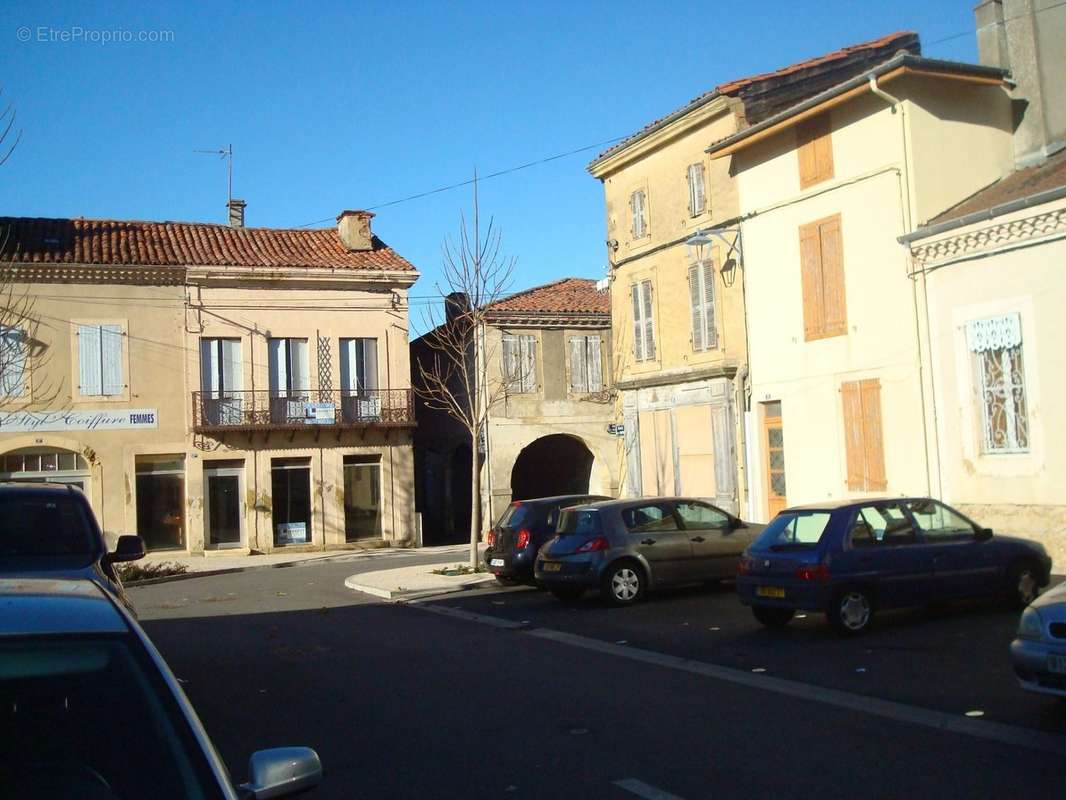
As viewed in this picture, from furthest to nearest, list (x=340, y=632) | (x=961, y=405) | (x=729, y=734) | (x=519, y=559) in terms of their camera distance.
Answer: (x=519, y=559) → (x=961, y=405) → (x=340, y=632) → (x=729, y=734)

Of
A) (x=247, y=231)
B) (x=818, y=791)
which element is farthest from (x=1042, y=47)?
(x=247, y=231)

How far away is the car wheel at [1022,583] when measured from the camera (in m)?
12.9

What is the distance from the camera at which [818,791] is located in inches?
252

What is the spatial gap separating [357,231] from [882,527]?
2719 centimetres

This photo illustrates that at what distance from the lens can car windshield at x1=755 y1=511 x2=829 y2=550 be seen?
483 inches

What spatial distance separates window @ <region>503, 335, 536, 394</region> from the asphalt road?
1928 cm

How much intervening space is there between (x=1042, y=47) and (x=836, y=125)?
3678 millimetres

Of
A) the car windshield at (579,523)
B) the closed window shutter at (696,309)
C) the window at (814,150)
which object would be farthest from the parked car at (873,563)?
the closed window shutter at (696,309)

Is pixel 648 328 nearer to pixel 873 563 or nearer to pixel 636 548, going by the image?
pixel 636 548

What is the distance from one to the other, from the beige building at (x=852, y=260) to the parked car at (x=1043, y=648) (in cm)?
1032

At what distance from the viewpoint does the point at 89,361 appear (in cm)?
3148

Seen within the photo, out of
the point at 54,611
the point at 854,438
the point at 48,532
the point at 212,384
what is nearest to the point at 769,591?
the point at 48,532

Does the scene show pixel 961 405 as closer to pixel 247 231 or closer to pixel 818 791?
pixel 818 791

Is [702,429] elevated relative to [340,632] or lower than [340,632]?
elevated
